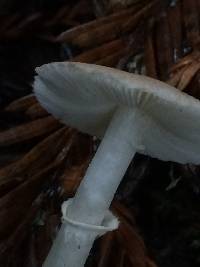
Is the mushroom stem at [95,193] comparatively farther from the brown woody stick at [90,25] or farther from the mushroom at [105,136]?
the brown woody stick at [90,25]

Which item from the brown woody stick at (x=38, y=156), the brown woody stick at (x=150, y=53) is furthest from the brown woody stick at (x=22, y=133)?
the brown woody stick at (x=150, y=53)

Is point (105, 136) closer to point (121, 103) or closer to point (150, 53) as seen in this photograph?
point (121, 103)

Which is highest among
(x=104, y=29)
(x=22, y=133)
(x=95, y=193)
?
(x=104, y=29)

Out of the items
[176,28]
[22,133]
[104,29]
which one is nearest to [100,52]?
[104,29]

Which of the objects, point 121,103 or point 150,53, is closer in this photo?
point 121,103

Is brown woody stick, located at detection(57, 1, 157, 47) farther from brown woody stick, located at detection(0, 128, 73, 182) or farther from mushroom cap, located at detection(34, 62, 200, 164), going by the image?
brown woody stick, located at detection(0, 128, 73, 182)

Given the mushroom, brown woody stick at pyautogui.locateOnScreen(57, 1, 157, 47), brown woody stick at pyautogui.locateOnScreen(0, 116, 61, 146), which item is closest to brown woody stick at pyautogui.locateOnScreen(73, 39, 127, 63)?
brown woody stick at pyautogui.locateOnScreen(57, 1, 157, 47)

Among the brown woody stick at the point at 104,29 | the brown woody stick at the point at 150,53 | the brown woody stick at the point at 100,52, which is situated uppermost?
the brown woody stick at the point at 104,29

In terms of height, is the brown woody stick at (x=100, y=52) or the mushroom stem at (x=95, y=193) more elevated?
the brown woody stick at (x=100, y=52)
